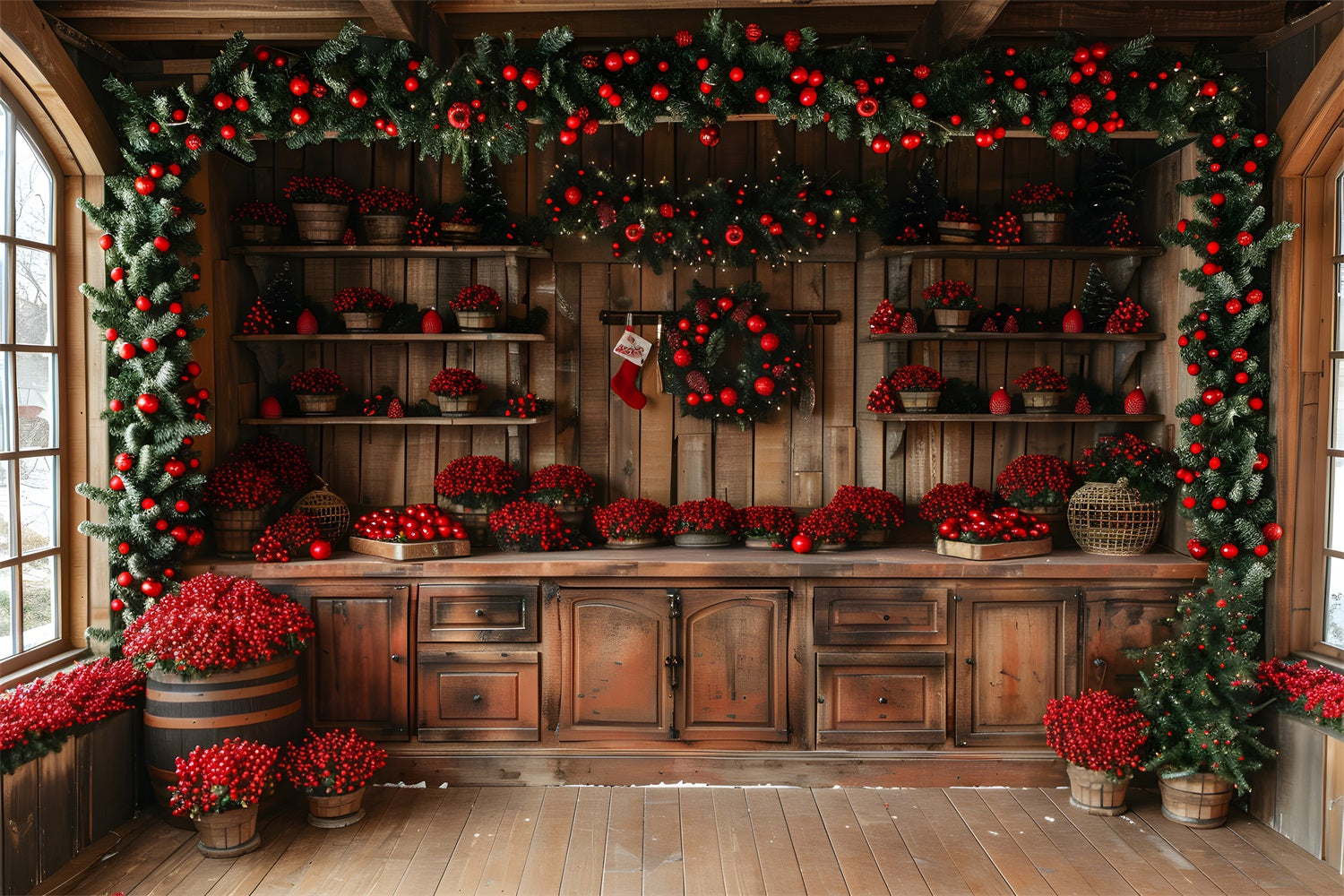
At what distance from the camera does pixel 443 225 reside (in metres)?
4.38

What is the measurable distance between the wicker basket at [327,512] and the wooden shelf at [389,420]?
31cm

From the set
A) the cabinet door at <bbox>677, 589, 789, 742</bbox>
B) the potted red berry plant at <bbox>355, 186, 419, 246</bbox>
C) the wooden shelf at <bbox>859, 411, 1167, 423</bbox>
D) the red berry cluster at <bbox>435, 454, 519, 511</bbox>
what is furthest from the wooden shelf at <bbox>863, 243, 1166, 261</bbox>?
the potted red berry plant at <bbox>355, 186, 419, 246</bbox>

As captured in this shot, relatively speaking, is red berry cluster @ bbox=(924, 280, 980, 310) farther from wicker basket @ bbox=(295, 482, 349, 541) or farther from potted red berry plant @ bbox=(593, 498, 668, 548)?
wicker basket @ bbox=(295, 482, 349, 541)

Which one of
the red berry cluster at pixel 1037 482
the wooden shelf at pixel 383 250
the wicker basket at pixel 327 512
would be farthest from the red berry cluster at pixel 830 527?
the wicker basket at pixel 327 512

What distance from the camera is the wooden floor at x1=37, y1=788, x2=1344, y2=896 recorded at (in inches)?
127

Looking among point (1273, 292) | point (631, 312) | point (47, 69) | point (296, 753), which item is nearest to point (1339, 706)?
point (1273, 292)

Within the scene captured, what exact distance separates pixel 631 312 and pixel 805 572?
1.42 m

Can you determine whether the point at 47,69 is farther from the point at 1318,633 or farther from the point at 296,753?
the point at 1318,633

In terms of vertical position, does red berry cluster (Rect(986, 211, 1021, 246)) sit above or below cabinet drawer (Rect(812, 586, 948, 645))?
above

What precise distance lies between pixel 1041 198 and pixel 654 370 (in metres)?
1.80

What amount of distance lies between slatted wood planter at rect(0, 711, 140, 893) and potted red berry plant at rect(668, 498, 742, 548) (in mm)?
2177

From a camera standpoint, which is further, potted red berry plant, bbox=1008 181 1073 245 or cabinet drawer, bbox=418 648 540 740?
potted red berry plant, bbox=1008 181 1073 245

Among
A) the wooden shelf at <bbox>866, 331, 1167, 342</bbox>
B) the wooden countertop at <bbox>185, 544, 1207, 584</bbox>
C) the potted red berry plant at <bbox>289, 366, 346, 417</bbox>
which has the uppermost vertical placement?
the wooden shelf at <bbox>866, 331, 1167, 342</bbox>

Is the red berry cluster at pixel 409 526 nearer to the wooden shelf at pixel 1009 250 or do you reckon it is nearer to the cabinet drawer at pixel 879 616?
the cabinet drawer at pixel 879 616
